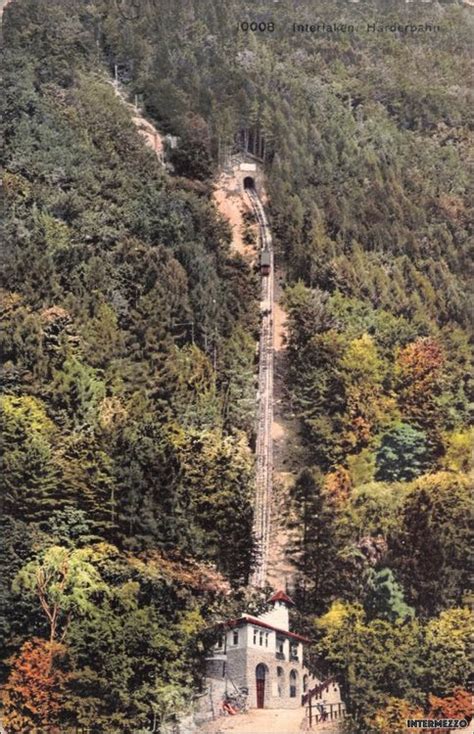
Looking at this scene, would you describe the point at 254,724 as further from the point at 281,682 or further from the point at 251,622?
the point at 251,622

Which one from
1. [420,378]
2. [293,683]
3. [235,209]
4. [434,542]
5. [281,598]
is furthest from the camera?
[235,209]

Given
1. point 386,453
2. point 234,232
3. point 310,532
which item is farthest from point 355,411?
point 234,232

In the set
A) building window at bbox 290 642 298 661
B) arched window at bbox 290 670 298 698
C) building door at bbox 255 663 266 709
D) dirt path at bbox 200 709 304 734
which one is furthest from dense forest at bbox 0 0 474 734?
building door at bbox 255 663 266 709

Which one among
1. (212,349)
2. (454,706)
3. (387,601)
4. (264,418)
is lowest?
(454,706)

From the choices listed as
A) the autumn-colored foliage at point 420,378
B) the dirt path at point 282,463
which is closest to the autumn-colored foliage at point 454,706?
the dirt path at point 282,463

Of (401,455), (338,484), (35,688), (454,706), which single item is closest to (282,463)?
(338,484)

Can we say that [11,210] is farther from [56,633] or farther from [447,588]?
[447,588]
